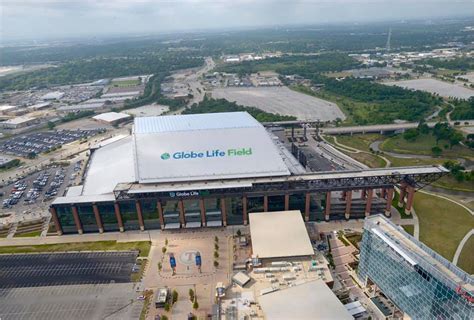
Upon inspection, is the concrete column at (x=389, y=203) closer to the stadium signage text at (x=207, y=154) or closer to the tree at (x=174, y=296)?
the stadium signage text at (x=207, y=154)

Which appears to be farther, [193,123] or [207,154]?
[193,123]

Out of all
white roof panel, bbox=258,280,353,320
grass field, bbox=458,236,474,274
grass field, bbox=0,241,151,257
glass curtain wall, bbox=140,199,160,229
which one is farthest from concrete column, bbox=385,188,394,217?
grass field, bbox=0,241,151,257

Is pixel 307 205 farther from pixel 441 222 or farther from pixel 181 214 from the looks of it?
pixel 441 222

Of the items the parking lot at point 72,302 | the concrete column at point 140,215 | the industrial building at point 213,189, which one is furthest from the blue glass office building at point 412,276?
the concrete column at point 140,215

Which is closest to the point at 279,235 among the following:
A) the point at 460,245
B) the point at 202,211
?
the point at 202,211

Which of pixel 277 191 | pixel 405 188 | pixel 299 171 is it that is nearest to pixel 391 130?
pixel 405 188

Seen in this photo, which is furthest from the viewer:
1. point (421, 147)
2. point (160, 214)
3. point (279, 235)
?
point (421, 147)

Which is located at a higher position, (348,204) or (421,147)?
(348,204)

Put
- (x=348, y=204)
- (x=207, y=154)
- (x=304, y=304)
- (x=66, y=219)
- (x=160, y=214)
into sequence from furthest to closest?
(x=207, y=154)
(x=348, y=204)
(x=66, y=219)
(x=160, y=214)
(x=304, y=304)
